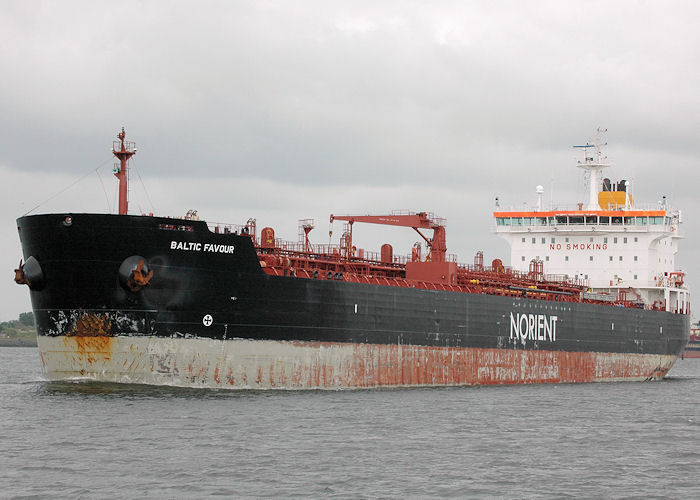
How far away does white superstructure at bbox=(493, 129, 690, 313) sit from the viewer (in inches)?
1764

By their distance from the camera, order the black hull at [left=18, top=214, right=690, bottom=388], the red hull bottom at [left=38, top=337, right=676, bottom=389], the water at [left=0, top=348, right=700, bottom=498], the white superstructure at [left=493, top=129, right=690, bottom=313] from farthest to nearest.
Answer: the white superstructure at [left=493, top=129, right=690, bottom=313] → the red hull bottom at [left=38, top=337, right=676, bottom=389] → the black hull at [left=18, top=214, right=690, bottom=388] → the water at [left=0, top=348, right=700, bottom=498]

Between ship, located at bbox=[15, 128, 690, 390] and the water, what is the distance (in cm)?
96

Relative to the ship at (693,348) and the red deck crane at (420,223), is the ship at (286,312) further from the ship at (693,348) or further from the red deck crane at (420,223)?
the ship at (693,348)

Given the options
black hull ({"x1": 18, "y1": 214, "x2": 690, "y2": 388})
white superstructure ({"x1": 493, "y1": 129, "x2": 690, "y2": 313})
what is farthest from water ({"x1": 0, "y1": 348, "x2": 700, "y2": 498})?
white superstructure ({"x1": 493, "y1": 129, "x2": 690, "y2": 313})

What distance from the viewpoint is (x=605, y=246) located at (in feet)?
148

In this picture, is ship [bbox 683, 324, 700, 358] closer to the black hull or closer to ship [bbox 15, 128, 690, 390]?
ship [bbox 15, 128, 690, 390]

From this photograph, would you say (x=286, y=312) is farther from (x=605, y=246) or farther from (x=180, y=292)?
(x=605, y=246)

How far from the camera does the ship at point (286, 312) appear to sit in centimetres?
2419

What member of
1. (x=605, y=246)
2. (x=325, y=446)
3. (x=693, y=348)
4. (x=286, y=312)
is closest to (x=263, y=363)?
(x=286, y=312)

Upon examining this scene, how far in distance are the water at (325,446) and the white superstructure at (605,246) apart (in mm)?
18955

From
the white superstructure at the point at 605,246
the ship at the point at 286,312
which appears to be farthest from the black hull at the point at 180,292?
the white superstructure at the point at 605,246

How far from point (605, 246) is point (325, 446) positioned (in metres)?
30.1

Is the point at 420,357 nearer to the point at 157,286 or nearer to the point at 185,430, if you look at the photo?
the point at 157,286

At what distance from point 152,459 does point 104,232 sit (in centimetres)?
890
